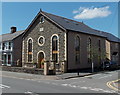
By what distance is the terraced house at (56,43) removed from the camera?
2514 cm

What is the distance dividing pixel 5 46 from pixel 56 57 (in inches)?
699

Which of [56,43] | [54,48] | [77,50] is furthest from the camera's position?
[77,50]

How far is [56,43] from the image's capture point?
2638 centimetres

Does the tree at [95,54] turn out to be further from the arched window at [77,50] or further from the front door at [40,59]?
the front door at [40,59]

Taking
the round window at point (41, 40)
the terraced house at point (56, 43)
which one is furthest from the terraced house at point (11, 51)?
the round window at point (41, 40)

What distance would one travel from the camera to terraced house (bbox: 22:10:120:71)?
2514 centimetres

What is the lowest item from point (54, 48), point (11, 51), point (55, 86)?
point (55, 86)

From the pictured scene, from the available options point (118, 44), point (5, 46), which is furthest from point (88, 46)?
point (5, 46)

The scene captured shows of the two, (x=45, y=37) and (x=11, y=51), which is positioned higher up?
(x=45, y=37)

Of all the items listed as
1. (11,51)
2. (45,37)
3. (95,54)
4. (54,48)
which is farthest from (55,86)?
(11,51)

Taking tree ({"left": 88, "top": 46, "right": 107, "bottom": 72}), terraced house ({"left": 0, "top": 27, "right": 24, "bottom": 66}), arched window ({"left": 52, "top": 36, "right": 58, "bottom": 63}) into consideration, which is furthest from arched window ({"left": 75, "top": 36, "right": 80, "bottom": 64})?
terraced house ({"left": 0, "top": 27, "right": 24, "bottom": 66})

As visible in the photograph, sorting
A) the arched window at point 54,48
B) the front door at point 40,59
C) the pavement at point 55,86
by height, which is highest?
the arched window at point 54,48

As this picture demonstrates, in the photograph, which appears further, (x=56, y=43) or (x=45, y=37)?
(x=45, y=37)

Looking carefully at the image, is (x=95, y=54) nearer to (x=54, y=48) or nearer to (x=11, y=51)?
(x=54, y=48)
